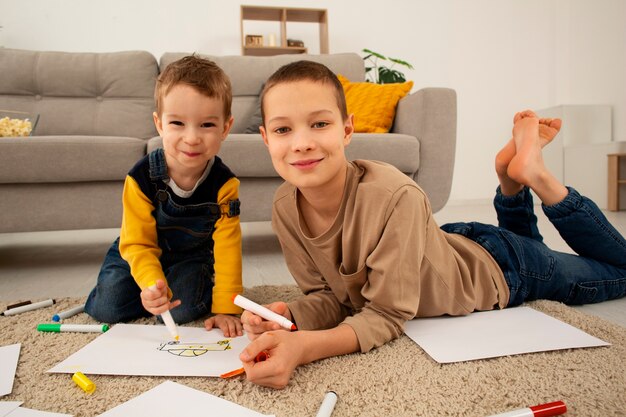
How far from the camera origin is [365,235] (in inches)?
29.5

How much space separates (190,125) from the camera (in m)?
0.86

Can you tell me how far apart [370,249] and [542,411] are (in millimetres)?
343

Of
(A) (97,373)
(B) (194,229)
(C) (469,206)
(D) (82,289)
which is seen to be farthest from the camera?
(C) (469,206)

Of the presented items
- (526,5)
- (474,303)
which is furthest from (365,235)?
(526,5)

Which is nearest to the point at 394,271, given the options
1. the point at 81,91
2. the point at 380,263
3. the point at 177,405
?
the point at 380,263

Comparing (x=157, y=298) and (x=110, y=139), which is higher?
(x=110, y=139)

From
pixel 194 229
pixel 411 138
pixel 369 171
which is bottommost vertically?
pixel 194 229

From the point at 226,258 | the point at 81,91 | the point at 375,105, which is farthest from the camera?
the point at 81,91

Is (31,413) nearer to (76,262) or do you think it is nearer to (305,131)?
(305,131)

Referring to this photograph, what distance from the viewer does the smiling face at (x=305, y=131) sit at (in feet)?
2.37

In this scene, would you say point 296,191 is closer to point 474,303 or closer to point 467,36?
point 474,303

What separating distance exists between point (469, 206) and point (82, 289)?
3.15 metres

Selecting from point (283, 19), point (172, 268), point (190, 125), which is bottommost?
point (172, 268)

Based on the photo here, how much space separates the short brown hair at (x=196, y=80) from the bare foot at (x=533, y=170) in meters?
0.70
